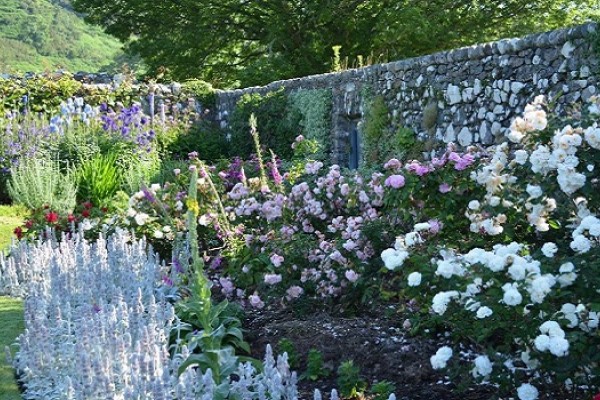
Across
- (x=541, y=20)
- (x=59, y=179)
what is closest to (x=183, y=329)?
(x=59, y=179)

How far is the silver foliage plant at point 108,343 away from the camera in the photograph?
126 inches

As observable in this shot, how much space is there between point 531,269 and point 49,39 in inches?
2215

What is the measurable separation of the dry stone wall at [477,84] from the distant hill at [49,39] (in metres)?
39.7

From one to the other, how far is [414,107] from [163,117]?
21.0 ft

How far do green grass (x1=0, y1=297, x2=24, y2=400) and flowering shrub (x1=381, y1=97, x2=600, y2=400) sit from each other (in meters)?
1.98

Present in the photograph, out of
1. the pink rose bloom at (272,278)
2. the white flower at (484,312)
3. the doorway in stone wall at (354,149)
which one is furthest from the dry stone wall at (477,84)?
the white flower at (484,312)

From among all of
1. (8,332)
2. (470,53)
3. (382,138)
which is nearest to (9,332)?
(8,332)

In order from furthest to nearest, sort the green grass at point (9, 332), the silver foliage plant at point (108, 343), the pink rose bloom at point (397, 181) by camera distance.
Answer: the pink rose bloom at point (397, 181) → the green grass at point (9, 332) → the silver foliage plant at point (108, 343)

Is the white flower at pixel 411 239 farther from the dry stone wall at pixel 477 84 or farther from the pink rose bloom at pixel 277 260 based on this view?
the dry stone wall at pixel 477 84

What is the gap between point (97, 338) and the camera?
3.57m

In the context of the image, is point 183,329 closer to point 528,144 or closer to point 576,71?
point 528,144

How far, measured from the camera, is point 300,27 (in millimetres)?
20359

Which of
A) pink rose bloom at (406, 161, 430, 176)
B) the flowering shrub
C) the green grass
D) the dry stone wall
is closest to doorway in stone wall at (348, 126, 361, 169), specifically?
the dry stone wall

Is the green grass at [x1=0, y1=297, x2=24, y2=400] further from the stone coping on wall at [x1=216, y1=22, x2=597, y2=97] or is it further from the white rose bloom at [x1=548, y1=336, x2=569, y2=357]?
the stone coping on wall at [x1=216, y1=22, x2=597, y2=97]
